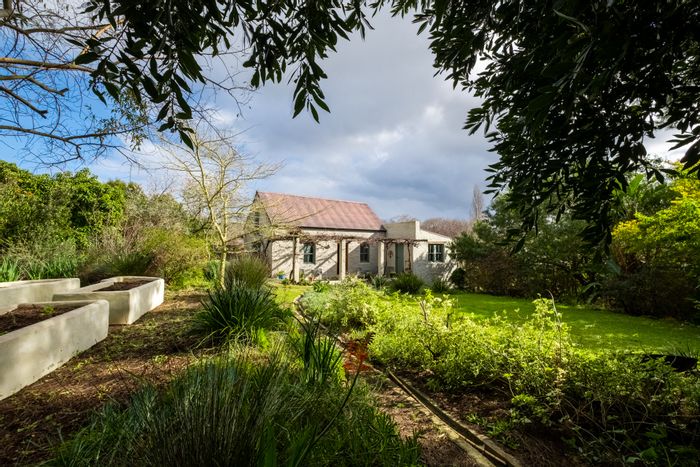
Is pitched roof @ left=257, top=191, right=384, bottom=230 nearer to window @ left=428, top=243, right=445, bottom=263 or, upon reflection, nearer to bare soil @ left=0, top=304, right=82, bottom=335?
window @ left=428, top=243, right=445, bottom=263

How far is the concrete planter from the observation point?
3508 millimetres

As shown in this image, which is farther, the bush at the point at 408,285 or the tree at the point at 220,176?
the bush at the point at 408,285

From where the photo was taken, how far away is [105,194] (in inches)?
546

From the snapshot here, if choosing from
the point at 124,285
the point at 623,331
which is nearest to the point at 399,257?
the point at 623,331

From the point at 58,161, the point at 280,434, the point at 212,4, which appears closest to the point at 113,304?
the point at 58,161

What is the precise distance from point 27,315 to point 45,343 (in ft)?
4.56

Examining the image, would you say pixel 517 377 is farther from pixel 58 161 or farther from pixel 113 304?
pixel 58 161

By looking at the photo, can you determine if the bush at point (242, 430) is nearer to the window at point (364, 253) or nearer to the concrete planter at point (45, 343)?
the concrete planter at point (45, 343)

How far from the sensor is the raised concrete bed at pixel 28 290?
20.9 ft

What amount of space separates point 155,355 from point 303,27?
4315 mm

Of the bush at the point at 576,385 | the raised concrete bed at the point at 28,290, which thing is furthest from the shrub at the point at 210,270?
the bush at the point at 576,385

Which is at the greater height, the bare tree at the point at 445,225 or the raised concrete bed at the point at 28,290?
the bare tree at the point at 445,225

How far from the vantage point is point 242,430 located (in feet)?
5.41

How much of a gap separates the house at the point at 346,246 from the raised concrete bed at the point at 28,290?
11348 millimetres
